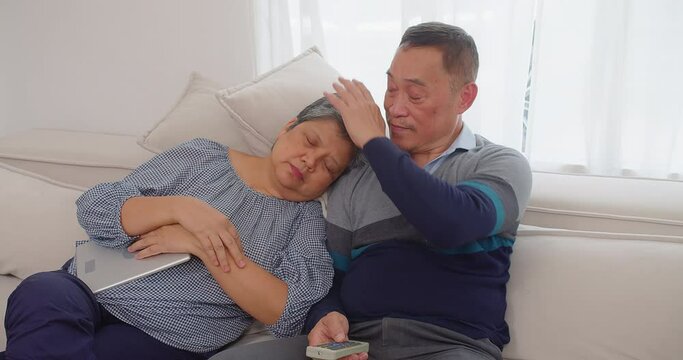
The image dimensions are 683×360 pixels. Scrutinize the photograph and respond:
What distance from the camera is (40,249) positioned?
1.85m

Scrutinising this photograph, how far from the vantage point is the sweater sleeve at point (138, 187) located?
1556 mm

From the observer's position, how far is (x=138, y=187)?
163cm

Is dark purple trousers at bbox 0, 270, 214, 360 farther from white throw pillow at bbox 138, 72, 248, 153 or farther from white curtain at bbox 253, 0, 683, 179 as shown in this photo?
white curtain at bbox 253, 0, 683, 179

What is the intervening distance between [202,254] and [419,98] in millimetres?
583

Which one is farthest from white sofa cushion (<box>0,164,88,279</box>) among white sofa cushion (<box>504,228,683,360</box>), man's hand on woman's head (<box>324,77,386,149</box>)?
white sofa cushion (<box>504,228,683,360</box>)

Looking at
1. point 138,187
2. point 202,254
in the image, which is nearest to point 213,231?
point 202,254

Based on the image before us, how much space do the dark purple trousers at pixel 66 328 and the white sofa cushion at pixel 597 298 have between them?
0.75 m

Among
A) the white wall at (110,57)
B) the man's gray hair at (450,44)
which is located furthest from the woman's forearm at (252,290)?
the white wall at (110,57)

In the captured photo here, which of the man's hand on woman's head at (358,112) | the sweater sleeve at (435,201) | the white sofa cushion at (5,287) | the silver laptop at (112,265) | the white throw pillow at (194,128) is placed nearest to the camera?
the sweater sleeve at (435,201)

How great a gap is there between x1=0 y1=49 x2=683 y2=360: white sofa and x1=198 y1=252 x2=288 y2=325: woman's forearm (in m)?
0.16

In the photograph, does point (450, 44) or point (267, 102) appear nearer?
point (450, 44)

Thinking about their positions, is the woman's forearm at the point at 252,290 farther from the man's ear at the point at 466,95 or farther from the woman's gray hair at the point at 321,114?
the man's ear at the point at 466,95

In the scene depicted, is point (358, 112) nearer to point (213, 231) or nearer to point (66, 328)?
point (213, 231)

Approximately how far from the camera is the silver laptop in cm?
151
